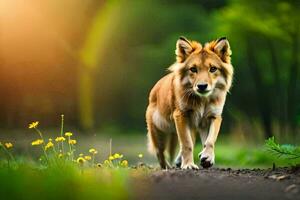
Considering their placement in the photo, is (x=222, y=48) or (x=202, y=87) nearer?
(x=202, y=87)

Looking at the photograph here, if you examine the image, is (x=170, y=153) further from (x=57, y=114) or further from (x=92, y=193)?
(x=57, y=114)

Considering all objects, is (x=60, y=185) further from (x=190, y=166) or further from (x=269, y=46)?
(x=269, y=46)

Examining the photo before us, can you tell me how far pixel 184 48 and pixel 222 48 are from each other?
1.36 ft

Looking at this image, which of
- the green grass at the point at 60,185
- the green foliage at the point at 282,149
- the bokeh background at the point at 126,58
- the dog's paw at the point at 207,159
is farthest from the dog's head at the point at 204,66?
the bokeh background at the point at 126,58

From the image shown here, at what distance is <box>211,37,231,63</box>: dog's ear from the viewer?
8.69 meters

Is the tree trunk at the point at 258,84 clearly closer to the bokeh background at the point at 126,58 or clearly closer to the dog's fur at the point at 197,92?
the bokeh background at the point at 126,58

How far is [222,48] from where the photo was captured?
8734 millimetres

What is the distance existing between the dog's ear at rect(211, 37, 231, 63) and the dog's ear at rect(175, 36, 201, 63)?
0.19 metres

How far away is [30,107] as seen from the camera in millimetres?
22859

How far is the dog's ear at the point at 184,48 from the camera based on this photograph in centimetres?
877

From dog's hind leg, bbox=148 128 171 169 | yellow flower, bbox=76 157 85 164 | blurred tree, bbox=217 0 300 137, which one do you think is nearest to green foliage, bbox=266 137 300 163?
yellow flower, bbox=76 157 85 164

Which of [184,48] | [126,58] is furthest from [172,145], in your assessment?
[126,58]

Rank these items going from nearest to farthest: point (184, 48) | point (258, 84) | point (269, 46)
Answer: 1. point (184, 48)
2. point (269, 46)
3. point (258, 84)

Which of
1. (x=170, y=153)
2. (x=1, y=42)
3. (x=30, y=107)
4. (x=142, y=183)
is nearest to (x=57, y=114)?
(x=30, y=107)
